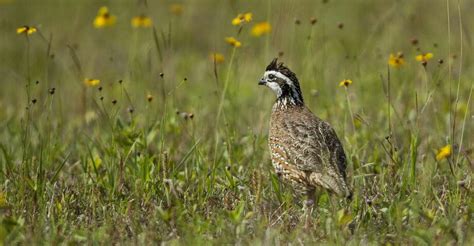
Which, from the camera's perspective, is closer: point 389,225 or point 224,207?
point 389,225

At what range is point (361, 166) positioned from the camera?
306 inches

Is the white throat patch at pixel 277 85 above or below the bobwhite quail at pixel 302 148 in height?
above

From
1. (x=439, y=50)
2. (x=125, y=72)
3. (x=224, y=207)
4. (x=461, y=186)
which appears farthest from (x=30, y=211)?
(x=439, y=50)

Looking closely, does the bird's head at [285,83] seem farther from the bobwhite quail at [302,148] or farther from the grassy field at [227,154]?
the grassy field at [227,154]

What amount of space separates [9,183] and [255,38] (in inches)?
304

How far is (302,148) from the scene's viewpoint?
7.48 meters

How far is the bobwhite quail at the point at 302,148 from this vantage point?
716 centimetres

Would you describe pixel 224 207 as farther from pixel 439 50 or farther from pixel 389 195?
pixel 439 50

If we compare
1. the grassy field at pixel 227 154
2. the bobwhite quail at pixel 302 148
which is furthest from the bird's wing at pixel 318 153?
the grassy field at pixel 227 154

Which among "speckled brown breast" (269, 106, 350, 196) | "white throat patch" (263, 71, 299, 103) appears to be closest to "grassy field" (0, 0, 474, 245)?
"speckled brown breast" (269, 106, 350, 196)

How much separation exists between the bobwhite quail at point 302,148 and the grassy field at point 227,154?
14cm

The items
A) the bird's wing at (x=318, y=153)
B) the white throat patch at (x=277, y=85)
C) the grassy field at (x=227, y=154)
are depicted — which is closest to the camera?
the grassy field at (x=227, y=154)

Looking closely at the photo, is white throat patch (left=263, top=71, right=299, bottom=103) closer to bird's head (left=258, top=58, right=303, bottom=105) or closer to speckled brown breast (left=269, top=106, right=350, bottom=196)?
bird's head (left=258, top=58, right=303, bottom=105)

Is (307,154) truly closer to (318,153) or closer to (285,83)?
(318,153)
